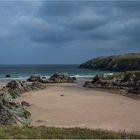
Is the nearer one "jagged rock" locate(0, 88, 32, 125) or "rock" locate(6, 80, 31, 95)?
"jagged rock" locate(0, 88, 32, 125)

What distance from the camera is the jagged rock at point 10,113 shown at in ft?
69.9

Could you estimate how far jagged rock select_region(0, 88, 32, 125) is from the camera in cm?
2131

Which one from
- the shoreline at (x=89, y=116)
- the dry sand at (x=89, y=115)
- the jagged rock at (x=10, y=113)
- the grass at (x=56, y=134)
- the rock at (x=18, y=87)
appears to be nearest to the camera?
the grass at (x=56, y=134)

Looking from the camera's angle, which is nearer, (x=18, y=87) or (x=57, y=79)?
(x=18, y=87)

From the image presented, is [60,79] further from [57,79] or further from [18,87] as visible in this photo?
[18,87]

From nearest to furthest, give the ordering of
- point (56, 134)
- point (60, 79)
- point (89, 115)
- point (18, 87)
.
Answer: point (56, 134)
point (89, 115)
point (18, 87)
point (60, 79)

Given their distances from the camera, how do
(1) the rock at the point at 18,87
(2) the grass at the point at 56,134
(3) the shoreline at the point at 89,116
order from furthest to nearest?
(1) the rock at the point at 18,87 < (3) the shoreline at the point at 89,116 < (2) the grass at the point at 56,134

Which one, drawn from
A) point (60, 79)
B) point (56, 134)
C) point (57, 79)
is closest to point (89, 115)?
point (56, 134)

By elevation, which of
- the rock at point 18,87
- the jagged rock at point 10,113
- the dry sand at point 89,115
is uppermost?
the jagged rock at point 10,113

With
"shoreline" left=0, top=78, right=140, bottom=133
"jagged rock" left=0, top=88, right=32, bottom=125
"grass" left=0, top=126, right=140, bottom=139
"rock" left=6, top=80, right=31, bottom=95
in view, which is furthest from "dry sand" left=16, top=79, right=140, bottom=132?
"rock" left=6, top=80, right=31, bottom=95

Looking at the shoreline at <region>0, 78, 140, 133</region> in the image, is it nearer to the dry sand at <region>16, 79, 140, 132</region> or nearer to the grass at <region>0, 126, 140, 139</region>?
the dry sand at <region>16, 79, 140, 132</region>

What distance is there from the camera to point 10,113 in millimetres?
22234

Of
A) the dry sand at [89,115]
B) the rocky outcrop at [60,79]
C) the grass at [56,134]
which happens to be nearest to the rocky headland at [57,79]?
the rocky outcrop at [60,79]

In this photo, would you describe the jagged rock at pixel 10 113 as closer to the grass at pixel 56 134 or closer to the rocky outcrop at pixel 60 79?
the grass at pixel 56 134
